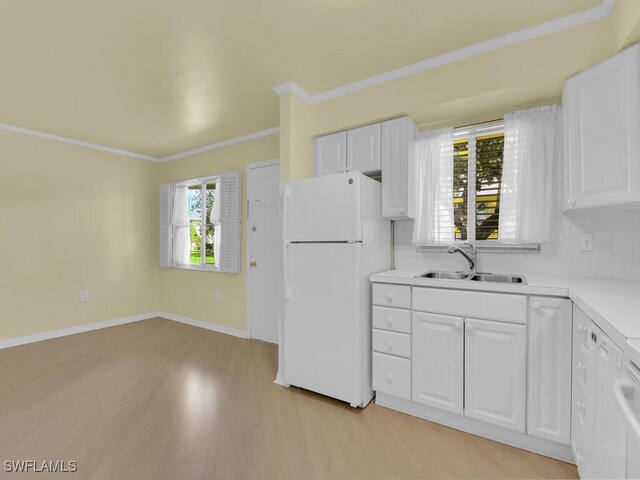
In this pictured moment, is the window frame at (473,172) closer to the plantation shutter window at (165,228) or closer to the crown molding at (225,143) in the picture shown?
the crown molding at (225,143)

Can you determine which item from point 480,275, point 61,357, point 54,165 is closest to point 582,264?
point 480,275

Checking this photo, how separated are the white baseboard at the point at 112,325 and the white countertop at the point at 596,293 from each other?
8.82 ft

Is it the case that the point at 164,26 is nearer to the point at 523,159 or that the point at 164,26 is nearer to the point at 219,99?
the point at 219,99

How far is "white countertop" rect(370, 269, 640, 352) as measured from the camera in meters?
0.98

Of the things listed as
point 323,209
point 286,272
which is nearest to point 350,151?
point 323,209

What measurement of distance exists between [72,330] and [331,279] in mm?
3792

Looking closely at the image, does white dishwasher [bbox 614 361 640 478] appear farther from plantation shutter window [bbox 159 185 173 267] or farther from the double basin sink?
plantation shutter window [bbox 159 185 173 267]

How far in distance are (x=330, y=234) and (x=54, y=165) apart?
12.6 feet

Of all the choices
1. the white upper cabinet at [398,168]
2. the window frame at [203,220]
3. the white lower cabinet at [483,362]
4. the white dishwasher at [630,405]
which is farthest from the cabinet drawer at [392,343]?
the window frame at [203,220]

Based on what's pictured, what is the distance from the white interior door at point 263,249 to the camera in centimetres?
365

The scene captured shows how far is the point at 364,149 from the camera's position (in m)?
2.60

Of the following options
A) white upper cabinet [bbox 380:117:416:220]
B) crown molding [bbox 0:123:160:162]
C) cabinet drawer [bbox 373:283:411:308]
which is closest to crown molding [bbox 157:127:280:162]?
crown molding [bbox 0:123:160:162]

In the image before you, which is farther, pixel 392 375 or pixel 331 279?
pixel 331 279

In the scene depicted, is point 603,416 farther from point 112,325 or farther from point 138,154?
point 138,154
